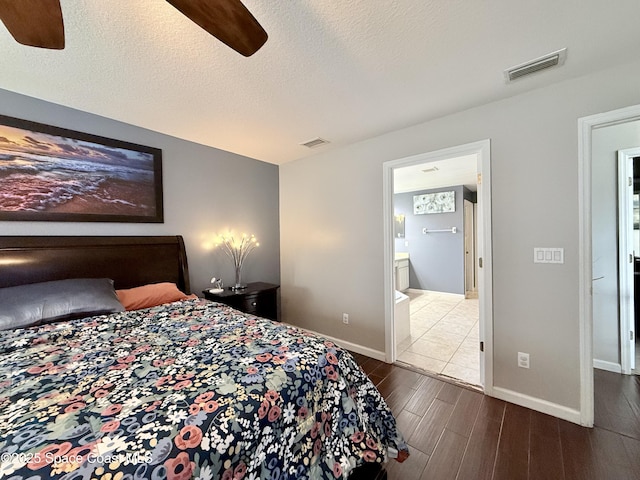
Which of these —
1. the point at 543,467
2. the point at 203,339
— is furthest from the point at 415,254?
the point at 203,339

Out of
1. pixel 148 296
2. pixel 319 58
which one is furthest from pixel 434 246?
pixel 148 296

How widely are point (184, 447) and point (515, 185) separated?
8.15 feet

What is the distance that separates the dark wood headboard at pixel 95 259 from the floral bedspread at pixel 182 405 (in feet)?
2.23

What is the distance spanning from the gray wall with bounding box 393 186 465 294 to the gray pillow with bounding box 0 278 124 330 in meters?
5.53

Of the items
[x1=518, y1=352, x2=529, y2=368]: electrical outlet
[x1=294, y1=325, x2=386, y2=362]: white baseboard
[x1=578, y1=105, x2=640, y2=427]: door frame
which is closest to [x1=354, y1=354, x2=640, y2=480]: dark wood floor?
[x1=578, y1=105, x2=640, y2=427]: door frame

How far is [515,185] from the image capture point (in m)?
2.01

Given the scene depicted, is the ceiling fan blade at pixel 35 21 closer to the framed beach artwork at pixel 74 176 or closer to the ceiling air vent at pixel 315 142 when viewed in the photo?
the framed beach artwork at pixel 74 176

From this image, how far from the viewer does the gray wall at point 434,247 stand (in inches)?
214

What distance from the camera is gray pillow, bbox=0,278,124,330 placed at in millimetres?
1568

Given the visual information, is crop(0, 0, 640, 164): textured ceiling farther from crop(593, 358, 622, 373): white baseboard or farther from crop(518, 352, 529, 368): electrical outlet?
crop(593, 358, 622, 373): white baseboard

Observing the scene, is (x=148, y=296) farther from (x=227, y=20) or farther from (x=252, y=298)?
(x=227, y=20)

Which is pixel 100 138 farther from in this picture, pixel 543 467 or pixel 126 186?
pixel 543 467

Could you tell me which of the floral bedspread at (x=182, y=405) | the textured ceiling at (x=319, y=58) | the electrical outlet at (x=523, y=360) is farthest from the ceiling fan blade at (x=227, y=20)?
the electrical outlet at (x=523, y=360)

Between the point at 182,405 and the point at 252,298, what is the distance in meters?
2.02
